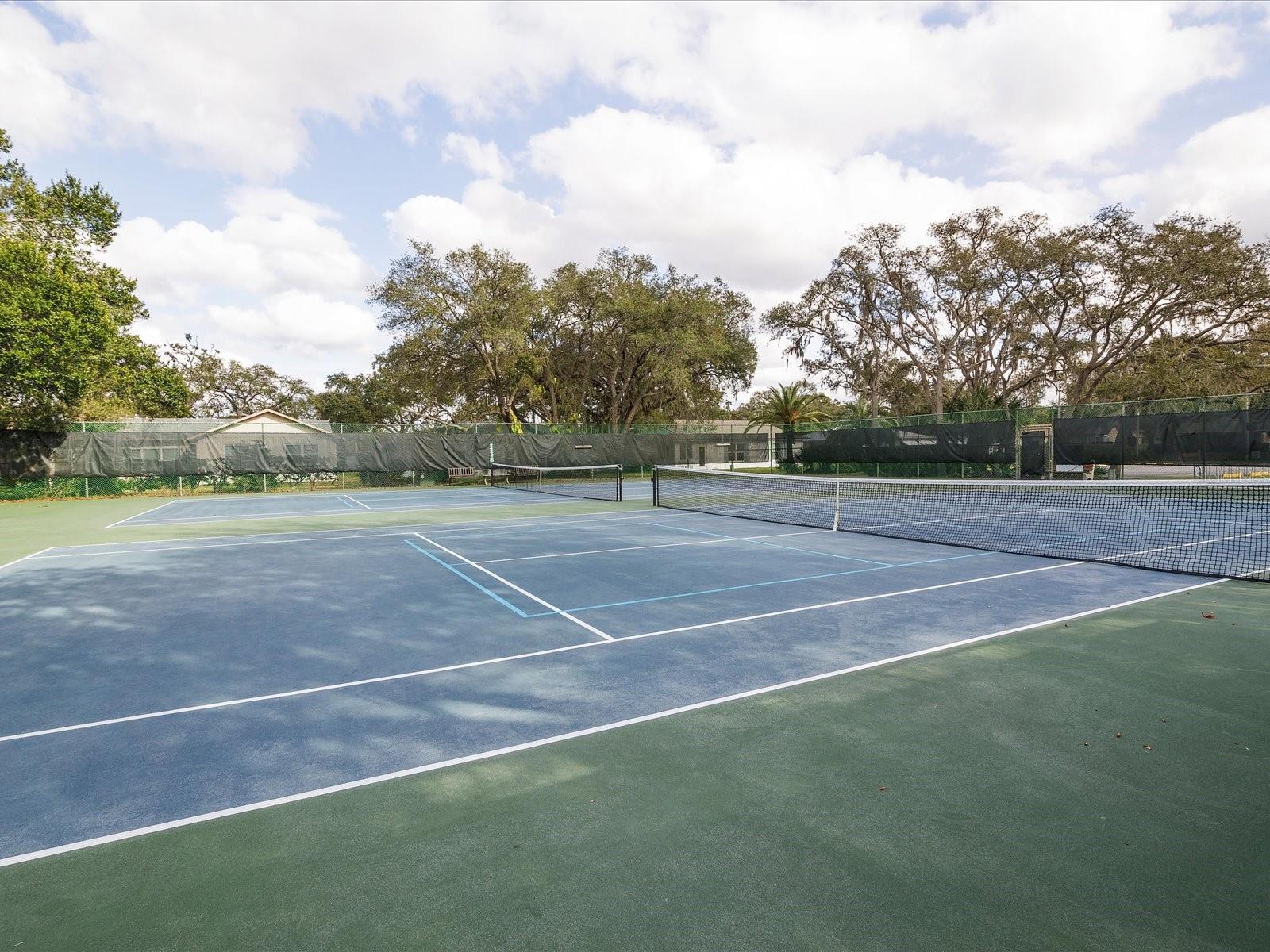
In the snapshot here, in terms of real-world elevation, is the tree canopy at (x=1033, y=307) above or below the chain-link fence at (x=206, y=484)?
above

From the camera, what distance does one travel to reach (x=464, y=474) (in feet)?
95.9

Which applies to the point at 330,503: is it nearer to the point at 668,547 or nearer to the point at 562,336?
the point at 668,547

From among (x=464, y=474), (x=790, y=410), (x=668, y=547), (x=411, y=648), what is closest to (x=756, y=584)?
(x=668, y=547)

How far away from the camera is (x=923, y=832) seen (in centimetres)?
282

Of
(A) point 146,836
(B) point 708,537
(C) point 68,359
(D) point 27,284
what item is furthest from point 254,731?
(D) point 27,284

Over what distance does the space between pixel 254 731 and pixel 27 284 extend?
1018 inches

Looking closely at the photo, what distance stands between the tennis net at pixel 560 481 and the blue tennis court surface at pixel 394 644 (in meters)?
12.2

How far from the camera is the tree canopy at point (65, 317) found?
20.8 metres

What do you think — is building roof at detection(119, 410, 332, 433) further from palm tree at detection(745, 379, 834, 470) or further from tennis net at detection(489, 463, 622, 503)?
palm tree at detection(745, 379, 834, 470)

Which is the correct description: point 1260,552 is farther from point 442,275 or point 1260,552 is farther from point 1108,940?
point 442,275

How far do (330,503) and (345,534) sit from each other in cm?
853

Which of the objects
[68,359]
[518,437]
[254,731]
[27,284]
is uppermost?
[27,284]

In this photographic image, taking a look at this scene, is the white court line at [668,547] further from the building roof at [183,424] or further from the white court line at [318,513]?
the building roof at [183,424]

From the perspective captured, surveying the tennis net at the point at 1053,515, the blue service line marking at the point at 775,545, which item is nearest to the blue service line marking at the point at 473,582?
the blue service line marking at the point at 775,545
